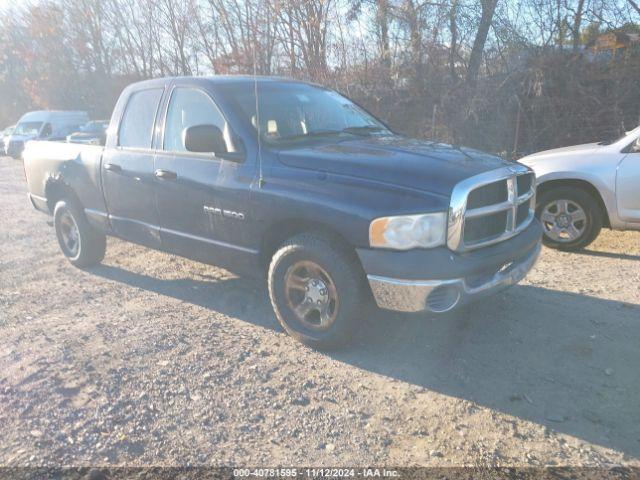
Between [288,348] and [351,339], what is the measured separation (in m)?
0.50

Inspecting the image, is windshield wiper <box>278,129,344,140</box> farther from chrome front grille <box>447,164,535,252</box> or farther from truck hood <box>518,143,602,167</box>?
truck hood <box>518,143,602,167</box>

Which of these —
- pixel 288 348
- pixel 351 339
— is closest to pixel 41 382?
pixel 288 348

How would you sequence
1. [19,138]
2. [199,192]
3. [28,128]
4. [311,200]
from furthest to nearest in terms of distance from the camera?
1. [28,128]
2. [19,138]
3. [199,192]
4. [311,200]

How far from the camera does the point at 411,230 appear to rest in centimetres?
321

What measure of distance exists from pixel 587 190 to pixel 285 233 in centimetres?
390

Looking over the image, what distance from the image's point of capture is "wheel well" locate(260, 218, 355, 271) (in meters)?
3.58

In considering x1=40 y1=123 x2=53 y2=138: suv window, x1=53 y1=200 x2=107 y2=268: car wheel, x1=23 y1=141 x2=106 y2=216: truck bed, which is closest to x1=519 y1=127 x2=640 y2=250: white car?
x1=23 y1=141 x2=106 y2=216: truck bed

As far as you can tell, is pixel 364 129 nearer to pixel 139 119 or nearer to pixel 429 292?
pixel 429 292

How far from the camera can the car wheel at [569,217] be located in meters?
5.95

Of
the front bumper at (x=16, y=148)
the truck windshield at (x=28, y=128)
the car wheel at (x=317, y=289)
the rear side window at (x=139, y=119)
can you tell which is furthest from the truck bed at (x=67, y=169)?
the front bumper at (x=16, y=148)

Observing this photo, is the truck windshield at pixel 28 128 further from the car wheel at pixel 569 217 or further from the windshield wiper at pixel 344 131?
the car wheel at pixel 569 217

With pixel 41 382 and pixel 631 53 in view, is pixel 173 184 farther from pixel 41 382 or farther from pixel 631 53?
pixel 631 53

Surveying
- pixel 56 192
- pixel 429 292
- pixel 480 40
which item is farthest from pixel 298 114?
pixel 480 40

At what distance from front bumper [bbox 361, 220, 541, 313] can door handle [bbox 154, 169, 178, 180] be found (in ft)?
6.61
